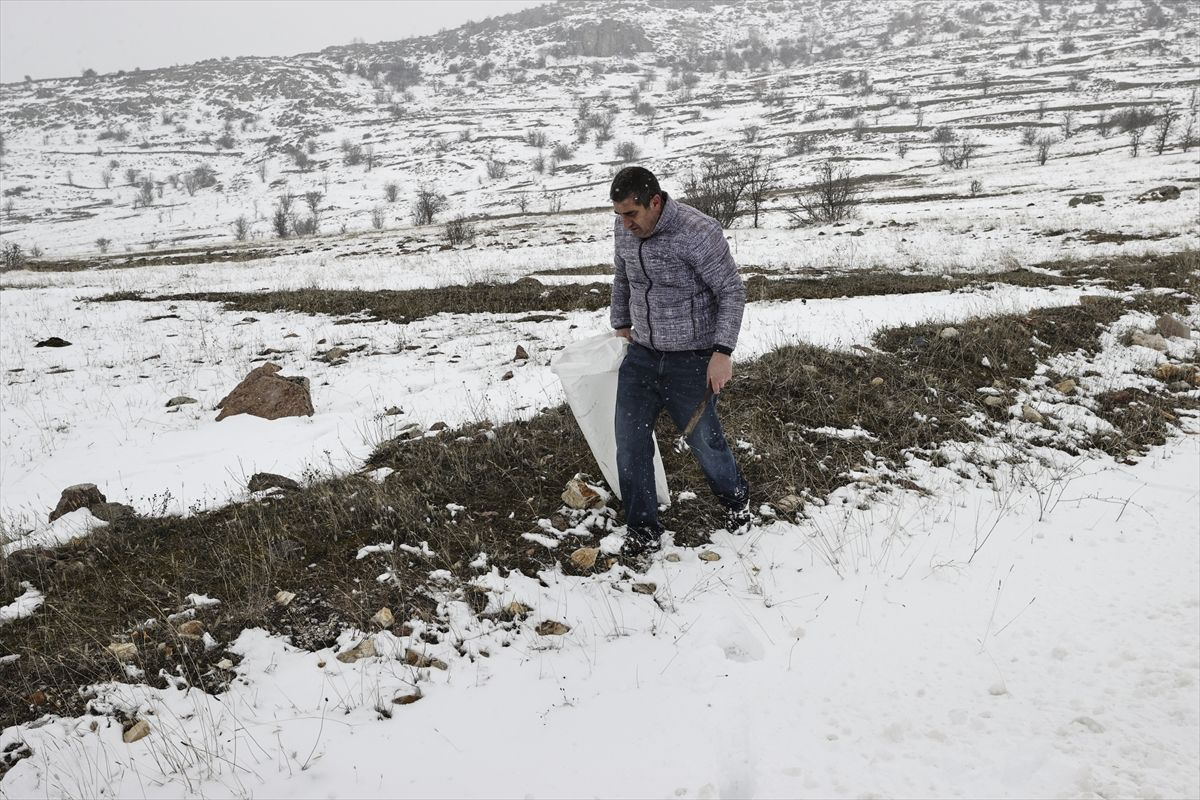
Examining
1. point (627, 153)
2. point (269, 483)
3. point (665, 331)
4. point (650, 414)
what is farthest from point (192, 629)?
point (627, 153)

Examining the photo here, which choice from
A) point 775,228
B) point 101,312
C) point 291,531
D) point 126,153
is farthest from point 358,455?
point 126,153

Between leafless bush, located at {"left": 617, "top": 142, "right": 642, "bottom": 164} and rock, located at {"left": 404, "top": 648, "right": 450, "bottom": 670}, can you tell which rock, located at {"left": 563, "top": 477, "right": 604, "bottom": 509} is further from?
leafless bush, located at {"left": 617, "top": 142, "right": 642, "bottom": 164}

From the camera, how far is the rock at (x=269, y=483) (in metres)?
4.77

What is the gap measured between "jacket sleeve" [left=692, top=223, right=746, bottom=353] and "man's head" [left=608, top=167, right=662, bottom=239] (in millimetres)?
276

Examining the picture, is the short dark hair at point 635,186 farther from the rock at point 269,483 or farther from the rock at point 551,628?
the rock at point 269,483

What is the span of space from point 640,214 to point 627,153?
94802 mm

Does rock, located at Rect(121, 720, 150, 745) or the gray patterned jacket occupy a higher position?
the gray patterned jacket

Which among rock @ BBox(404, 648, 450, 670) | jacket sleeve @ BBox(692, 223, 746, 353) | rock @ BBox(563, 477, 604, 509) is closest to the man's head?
jacket sleeve @ BBox(692, 223, 746, 353)

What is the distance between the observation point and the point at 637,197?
3.04m

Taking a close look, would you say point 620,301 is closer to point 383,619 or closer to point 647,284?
point 647,284

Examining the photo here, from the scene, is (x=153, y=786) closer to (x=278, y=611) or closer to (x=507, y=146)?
(x=278, y=611)

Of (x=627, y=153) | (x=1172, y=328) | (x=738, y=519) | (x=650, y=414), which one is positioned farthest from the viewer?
(x=627, y=153)

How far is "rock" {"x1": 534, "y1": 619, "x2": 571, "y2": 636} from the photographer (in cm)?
308

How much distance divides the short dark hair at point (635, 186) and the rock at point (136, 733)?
3.09 metres
